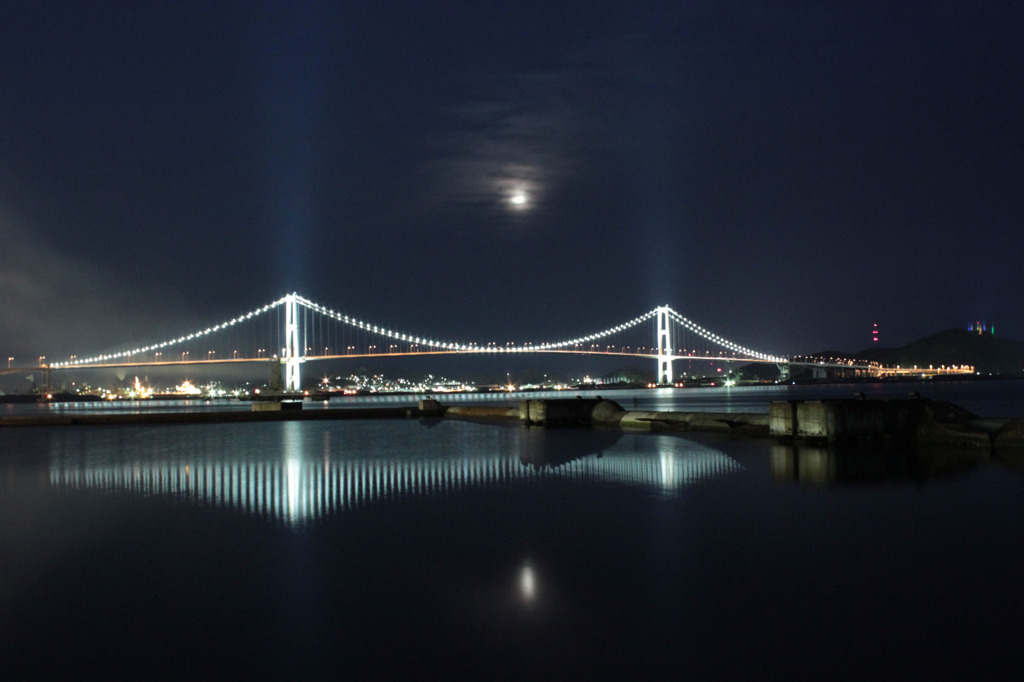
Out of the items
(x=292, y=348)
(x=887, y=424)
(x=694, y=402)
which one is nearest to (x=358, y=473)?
(x=887, y=424)

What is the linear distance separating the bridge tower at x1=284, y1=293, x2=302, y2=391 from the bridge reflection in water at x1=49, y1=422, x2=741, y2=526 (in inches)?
1687

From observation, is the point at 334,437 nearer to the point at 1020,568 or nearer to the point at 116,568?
the point at 116,568

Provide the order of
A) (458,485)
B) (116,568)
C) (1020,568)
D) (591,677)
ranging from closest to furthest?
1. (591,677)
2. (1020,568)
3. (116,568)
4. (458,485)

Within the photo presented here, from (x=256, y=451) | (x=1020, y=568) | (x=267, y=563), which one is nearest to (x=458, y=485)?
(x=267, y=563)

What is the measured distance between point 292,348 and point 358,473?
169 feet

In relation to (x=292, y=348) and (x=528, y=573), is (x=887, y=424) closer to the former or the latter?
(x=528, y=573)

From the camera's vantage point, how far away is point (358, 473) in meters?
12.1

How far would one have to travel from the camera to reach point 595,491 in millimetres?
9508

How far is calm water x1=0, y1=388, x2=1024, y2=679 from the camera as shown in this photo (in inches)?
164

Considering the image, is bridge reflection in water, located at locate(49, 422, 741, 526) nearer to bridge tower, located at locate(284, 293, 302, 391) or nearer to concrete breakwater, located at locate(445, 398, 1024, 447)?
concrete breakwater, located at locate(445, 398, 1024, 447)

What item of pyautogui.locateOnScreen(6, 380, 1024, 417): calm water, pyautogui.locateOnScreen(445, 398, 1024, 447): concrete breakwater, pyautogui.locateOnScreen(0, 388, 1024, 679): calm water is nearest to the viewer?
pyautogui.locateOnScreen(0, 388, 1024, 679): calm water

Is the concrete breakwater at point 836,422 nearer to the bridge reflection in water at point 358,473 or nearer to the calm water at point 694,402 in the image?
the bridge reflection in water at point 358,473

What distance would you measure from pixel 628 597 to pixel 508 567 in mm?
1086

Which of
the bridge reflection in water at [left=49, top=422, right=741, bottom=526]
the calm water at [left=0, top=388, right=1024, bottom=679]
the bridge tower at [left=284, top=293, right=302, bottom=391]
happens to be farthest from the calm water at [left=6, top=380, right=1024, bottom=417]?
the calm water at [left=0, top=388, right=1024, bottom=679]
